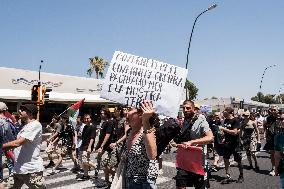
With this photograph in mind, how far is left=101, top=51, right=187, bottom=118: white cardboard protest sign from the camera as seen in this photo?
4137 mm

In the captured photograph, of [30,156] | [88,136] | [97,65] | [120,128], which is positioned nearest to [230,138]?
[120,128]

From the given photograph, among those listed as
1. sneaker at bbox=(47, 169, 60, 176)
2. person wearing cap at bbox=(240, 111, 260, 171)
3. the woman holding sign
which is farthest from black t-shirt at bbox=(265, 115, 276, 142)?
the woman holding sign

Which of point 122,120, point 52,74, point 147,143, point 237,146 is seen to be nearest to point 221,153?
point 237,146

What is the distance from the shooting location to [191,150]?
5684mm

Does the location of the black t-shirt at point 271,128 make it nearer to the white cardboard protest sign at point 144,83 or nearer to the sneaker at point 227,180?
the sneaker at point 227,180

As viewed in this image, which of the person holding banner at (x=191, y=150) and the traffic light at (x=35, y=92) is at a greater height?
the traffic light at (x=35, y=92)

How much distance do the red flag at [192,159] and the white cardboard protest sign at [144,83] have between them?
165cm

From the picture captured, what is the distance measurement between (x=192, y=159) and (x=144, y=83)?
1.97 m

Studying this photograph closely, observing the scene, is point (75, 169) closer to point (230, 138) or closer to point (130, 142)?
point (230, 138)

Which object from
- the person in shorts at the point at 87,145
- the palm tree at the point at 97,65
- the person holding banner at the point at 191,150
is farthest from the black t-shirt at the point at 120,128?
the palm tree at the point at 97,65

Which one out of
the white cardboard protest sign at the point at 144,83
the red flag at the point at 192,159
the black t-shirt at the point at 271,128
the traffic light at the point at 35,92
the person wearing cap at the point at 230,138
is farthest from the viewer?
the traffic light at the point at 35,92

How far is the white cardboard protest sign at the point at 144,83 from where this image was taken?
4137 millimetres

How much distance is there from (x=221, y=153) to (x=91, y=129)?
132 inches

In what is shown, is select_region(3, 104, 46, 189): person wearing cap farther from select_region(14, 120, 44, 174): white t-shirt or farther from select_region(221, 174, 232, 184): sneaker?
select_region(221, 174, 232, 184): sneaker
